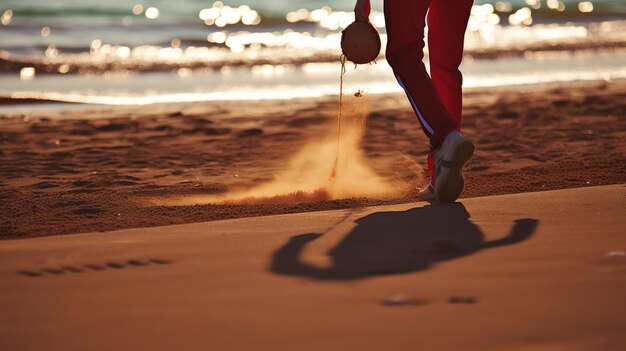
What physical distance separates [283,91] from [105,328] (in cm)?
908

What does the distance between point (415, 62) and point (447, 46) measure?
0.25 meters

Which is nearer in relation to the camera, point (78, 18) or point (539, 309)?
point (539, 309)

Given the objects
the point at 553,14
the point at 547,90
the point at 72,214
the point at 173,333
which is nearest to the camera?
the point at 173,333

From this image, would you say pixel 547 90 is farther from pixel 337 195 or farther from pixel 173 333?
pixel 173 333

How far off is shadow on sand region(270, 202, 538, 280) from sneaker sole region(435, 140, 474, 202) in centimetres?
17

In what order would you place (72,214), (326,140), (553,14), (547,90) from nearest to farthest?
(72,214)
(326,140)
(547,90)
(553,14)

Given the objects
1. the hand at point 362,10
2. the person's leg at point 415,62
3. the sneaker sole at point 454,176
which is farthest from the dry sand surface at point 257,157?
the hand at point 362,10

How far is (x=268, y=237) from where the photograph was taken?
14.1 ft

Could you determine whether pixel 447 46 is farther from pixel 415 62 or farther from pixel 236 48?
pixel 236 48

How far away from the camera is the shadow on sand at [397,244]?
12.2ft

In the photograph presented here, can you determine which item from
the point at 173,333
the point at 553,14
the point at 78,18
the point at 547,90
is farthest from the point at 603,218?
the point at 553,14

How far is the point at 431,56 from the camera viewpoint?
17.0ft

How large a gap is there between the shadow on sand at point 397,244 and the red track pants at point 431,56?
1.54 feet

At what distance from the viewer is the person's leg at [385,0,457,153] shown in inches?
191
